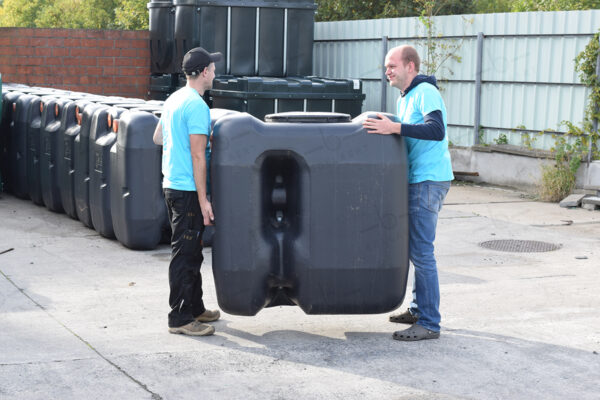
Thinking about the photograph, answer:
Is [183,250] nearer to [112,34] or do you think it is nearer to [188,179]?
[188,179]

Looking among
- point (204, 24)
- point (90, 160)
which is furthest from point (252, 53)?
point (90, 160)

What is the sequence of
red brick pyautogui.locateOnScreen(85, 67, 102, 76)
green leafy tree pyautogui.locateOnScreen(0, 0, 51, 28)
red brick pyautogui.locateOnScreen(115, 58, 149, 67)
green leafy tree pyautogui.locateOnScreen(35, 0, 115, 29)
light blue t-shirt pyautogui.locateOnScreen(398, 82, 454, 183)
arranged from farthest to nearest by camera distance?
green leafy tree pyautogui.locateOnScreen(0, 0, 51, 28) → green leafy tree pyautogui.locateOnScreen(35, 0, 115, 29) → red brick pyautogui.locateOnScreen(115, 58, 149, 67) → red brick pyautogui.locateOnScreen(85, 67, 102, 76) → light blue t-shirt pyautogui.locateOnScreen(398, 82, 454, 183)

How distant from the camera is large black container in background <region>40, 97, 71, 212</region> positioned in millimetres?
10453

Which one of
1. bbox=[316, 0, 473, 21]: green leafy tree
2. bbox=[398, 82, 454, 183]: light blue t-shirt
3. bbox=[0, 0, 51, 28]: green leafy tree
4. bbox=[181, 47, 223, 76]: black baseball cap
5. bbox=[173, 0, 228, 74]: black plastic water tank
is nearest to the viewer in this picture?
bbox=[398, 82, 454, 183]: light blue t-shirt

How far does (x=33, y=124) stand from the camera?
1113cm

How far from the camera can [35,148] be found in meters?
11.2

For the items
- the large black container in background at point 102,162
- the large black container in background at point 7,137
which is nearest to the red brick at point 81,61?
the large black container in background at point 7,137

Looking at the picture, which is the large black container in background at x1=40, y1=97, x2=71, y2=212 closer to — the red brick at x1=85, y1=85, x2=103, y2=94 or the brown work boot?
the brown work boot

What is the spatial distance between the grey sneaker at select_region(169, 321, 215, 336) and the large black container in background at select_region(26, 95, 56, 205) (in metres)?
5.72

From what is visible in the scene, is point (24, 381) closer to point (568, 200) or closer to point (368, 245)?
point (368, 245)

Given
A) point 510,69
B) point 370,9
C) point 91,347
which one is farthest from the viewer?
point 370,9

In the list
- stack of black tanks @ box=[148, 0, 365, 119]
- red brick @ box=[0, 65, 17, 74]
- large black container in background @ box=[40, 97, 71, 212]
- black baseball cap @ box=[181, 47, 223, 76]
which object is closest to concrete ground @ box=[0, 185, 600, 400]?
black baseball cap @ box=[181, 47, 223, 76]

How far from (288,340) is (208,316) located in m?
0.66

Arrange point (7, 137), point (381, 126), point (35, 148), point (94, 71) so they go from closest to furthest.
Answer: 1. point (381, 126)
2. point (35, 148)
3. point (7, 137)
4. point (94, 71)
